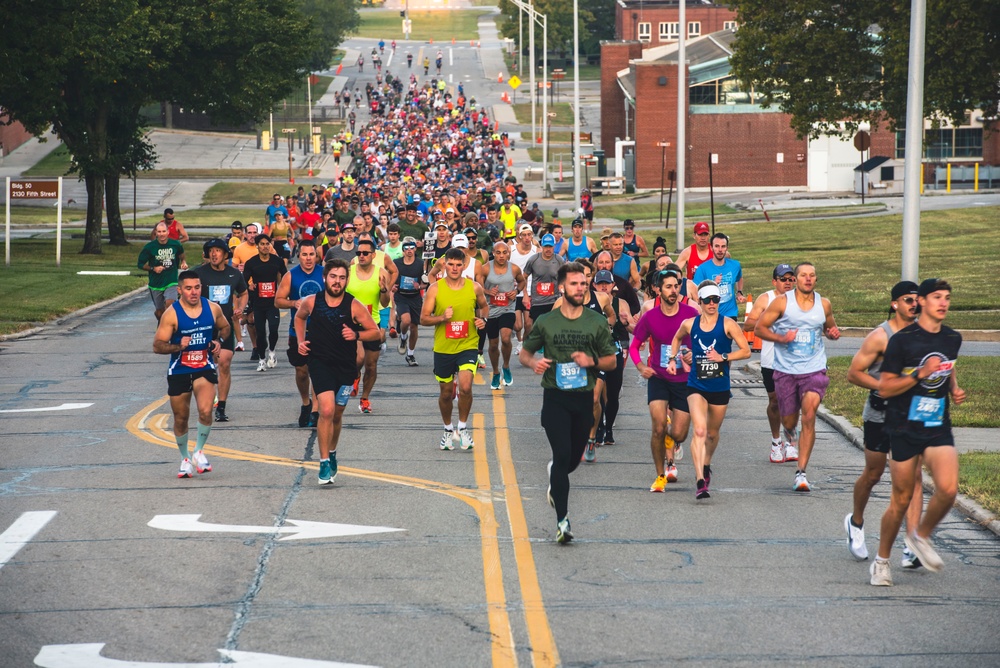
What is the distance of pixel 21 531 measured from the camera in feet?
34.2

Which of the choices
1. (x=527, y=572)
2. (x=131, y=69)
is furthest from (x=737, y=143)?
(x=527, y=572)

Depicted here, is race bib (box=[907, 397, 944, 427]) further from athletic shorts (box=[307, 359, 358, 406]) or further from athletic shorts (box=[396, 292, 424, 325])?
athletic shorts (box=[396, 292, 424, 325])

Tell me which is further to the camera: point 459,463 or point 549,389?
point 459,463

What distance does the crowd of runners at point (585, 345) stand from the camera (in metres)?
9.01

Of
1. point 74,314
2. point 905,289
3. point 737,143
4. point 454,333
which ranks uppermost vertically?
point 737,143

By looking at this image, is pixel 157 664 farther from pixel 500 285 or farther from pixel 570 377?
pixel 500 285

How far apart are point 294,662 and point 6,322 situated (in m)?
20.6

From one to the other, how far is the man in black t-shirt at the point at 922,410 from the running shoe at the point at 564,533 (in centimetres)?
216

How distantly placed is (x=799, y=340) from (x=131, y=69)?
37882 millimetres

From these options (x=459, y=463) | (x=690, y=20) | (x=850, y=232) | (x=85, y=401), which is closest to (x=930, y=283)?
(x=459, y=463)

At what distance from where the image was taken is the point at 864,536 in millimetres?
10094

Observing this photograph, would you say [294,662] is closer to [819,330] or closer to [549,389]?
[549,389]

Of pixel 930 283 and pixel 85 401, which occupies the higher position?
pixel 930 283

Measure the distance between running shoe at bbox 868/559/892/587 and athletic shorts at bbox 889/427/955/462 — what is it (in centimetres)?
68
